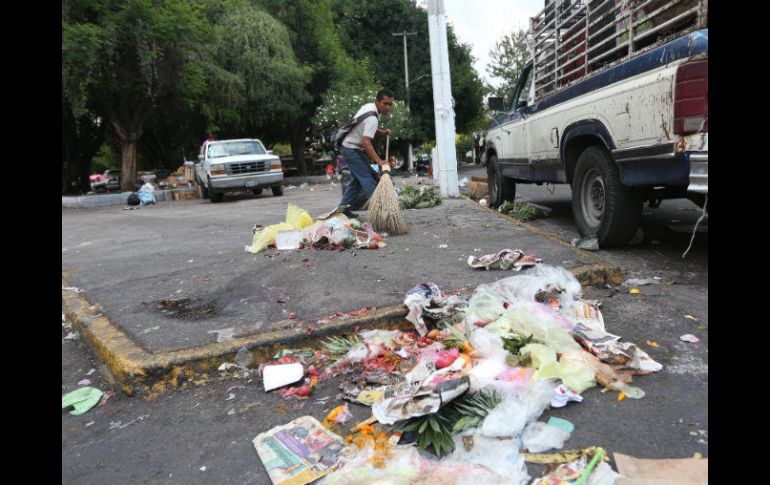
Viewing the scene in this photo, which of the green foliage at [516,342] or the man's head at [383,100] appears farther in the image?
the man's head at [383,100]

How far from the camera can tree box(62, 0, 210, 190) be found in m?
13.3

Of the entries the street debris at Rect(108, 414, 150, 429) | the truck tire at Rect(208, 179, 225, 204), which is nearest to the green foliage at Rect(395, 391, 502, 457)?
the street debris at Rect(108, 414, 150, 429)

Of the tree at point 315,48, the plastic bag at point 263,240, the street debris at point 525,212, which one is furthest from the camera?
the tree at point 315,48

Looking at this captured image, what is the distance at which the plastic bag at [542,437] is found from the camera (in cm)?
184

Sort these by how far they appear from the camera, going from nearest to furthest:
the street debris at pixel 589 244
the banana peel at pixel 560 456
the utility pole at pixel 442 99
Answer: the banana peel at pixel 560 456 < the street debris at pixel 589 244 < the utility pole at pixel 442 99

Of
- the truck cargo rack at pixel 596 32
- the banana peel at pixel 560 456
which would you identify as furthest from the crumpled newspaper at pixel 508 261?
the banana peel at pixel 560 456

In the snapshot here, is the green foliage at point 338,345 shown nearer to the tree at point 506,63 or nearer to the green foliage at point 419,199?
the green foliage at point 419,199

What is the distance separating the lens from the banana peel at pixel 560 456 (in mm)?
1771

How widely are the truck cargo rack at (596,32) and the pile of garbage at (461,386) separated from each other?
2117 millimetres

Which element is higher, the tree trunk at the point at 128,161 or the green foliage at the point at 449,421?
the tree trunk at the point at 128,161

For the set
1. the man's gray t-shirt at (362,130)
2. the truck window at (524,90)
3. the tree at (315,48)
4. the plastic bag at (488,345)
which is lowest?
the plastic bag at (488,345)

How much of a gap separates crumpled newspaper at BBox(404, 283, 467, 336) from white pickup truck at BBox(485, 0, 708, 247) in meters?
1.80

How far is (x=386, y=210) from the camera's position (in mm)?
5820
